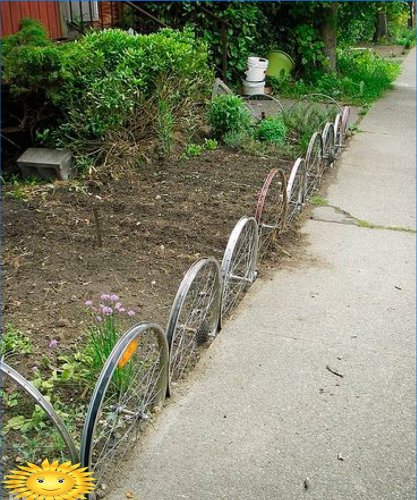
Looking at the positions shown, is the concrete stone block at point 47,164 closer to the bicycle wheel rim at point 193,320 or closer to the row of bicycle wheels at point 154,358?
the row of bicycle wheels at point 154,358

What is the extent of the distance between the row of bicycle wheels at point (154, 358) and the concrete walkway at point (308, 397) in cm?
9

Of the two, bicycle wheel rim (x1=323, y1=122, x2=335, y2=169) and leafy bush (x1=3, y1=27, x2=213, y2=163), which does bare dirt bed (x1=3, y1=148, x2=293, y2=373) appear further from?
bicycle wheel rim (x1=323, y1=122, x2=335, y2=169)

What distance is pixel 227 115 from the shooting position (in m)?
7.38

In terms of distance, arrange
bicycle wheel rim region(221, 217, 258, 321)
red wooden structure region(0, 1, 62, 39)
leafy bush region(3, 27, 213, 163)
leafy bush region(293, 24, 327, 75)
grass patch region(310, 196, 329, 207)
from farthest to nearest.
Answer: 1. leafy bush region(293, 24, 327, 75)
2. red wooden structure region(0, 1, 62, 39)
3. grass patch region(310, 196, 329, 207)
4. leafy bush region(3, 27, 213, 163)
5. bicycle wheel rim region(221, 217, 258, 321)

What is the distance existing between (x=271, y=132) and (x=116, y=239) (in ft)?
10.8

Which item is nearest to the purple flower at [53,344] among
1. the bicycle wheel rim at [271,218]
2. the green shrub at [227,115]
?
the bicycle wheel rim at [271,218]

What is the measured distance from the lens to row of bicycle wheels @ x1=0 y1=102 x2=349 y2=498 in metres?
2.50

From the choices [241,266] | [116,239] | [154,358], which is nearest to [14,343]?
[154,358]

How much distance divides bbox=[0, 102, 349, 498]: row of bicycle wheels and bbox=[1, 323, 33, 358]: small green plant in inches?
9.0

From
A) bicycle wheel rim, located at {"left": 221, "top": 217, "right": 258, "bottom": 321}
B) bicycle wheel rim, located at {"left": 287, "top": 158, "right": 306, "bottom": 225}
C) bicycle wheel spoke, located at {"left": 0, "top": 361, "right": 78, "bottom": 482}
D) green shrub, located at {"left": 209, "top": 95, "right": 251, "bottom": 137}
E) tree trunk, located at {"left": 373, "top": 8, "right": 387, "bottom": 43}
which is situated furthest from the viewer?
tree trunk, located at {"left": 373, "top": 8, "right": 387, "bottom": 43}

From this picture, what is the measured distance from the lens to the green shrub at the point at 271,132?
7.55m

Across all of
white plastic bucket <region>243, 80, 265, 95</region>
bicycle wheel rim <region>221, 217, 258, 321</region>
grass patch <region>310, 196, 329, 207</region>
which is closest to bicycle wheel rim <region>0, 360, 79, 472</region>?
bicycle wheel rim <region>221, 217, 258, 321</region>

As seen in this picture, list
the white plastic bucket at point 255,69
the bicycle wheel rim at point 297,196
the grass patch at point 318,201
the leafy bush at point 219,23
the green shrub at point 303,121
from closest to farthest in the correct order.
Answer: the bicycle wheel rim at point 297,196 < the grass patch at point 318,201 < the green shrub at point 303,121 < the leafy bush at point 219,23 < the white plastic bucket at point 255,69

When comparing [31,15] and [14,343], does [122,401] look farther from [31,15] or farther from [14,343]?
[31,15]
